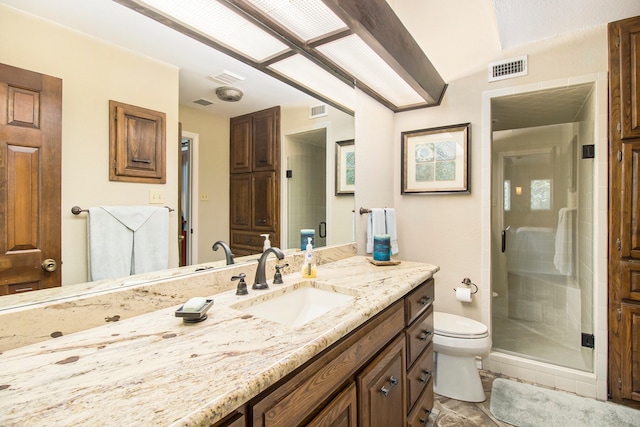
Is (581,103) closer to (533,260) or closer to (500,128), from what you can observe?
(500,128)

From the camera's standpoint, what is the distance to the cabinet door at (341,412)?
2.62 feet

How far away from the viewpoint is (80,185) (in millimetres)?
847

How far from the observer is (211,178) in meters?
1.23

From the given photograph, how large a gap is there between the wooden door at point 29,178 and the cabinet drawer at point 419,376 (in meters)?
1.47

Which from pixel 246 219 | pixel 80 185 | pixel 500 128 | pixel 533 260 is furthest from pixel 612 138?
pixel 80 185

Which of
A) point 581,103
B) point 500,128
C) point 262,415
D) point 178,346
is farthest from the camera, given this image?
point 500,128

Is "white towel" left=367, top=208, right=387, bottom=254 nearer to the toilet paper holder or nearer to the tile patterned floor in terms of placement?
the toilet paper holder

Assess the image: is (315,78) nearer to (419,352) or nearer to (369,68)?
(369,68)

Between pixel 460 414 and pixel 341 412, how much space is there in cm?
139

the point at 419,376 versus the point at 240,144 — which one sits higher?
the point at 240,144

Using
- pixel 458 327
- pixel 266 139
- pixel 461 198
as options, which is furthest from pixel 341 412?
pixel 461 198

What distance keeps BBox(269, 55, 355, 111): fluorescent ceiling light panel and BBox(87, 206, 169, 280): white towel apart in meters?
0.96

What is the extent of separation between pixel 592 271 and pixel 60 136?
296 centimetres

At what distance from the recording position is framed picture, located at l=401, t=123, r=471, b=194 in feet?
7.67
